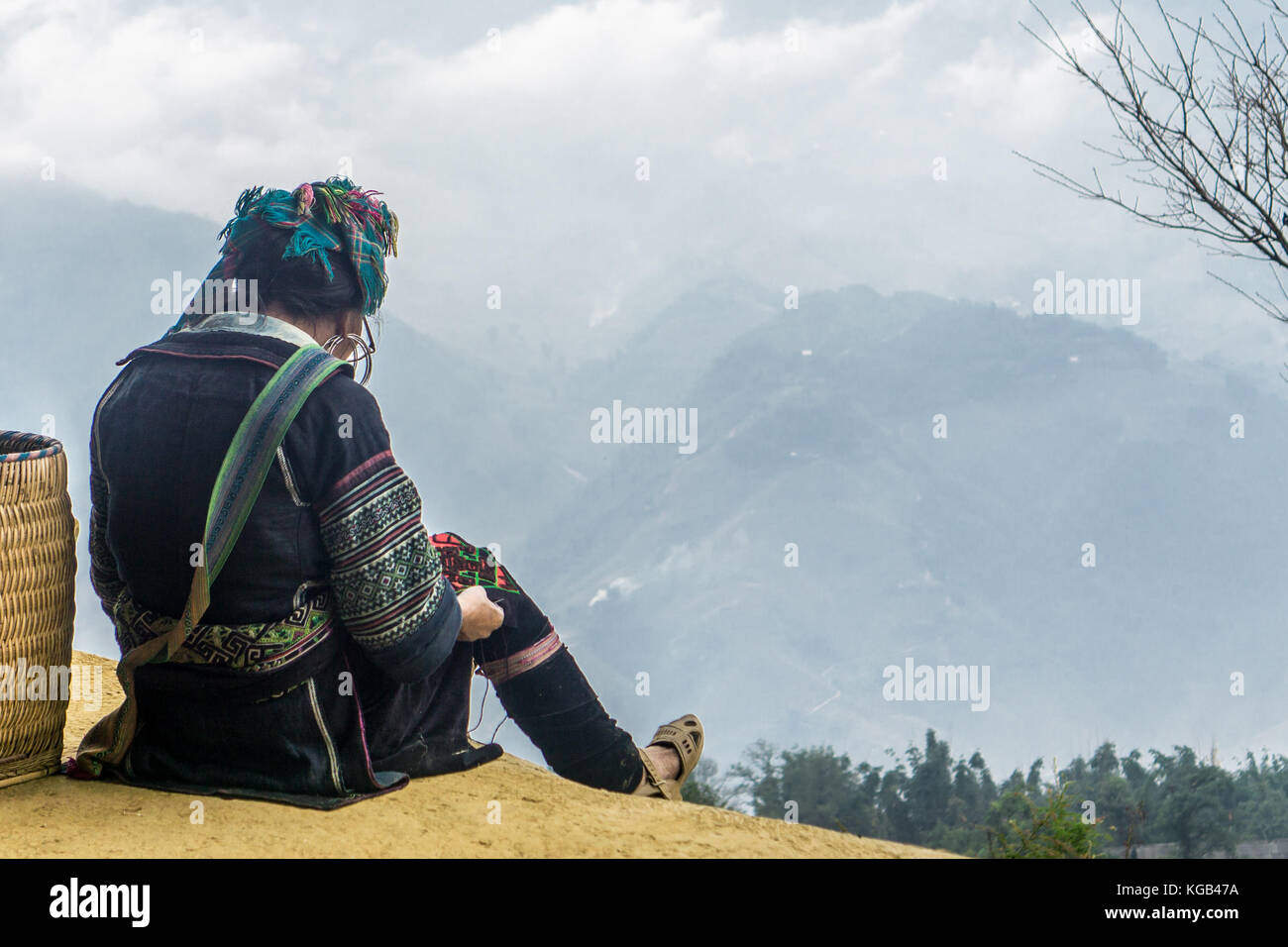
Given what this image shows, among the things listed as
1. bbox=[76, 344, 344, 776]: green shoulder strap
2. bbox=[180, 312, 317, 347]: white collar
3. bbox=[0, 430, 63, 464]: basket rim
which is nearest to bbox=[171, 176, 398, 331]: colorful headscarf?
bbox=[180, 312, 317, 347]: white collar

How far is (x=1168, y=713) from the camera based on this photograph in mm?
126312

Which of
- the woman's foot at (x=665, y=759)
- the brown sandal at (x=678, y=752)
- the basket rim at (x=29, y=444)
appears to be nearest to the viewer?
the basket rim at (x=29, y=444)

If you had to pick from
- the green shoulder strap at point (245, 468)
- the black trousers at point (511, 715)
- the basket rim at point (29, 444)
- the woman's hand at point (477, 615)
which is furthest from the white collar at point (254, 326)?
the black trousers at point (511, 715)

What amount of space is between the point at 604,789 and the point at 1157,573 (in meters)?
158

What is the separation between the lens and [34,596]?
3127 mm

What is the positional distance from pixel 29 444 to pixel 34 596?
20.0 inches

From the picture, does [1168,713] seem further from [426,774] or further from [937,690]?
[426,774]

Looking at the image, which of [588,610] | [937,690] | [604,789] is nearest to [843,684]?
[937,690]

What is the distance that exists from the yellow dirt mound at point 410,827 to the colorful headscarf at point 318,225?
1306 millimetres

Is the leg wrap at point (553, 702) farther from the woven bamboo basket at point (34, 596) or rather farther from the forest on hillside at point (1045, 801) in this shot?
the woven bamboo basket at point (34, 596)

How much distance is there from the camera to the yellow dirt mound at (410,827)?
2727 mm

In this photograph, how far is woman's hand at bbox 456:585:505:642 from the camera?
3143 millimetres

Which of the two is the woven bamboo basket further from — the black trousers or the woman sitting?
the black trousers

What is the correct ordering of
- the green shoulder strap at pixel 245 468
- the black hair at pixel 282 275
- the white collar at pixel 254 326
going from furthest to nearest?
the black hair at pixel 282 275, the white collar at pixel 254 326, the green shoulder strap at pixel 245 468
